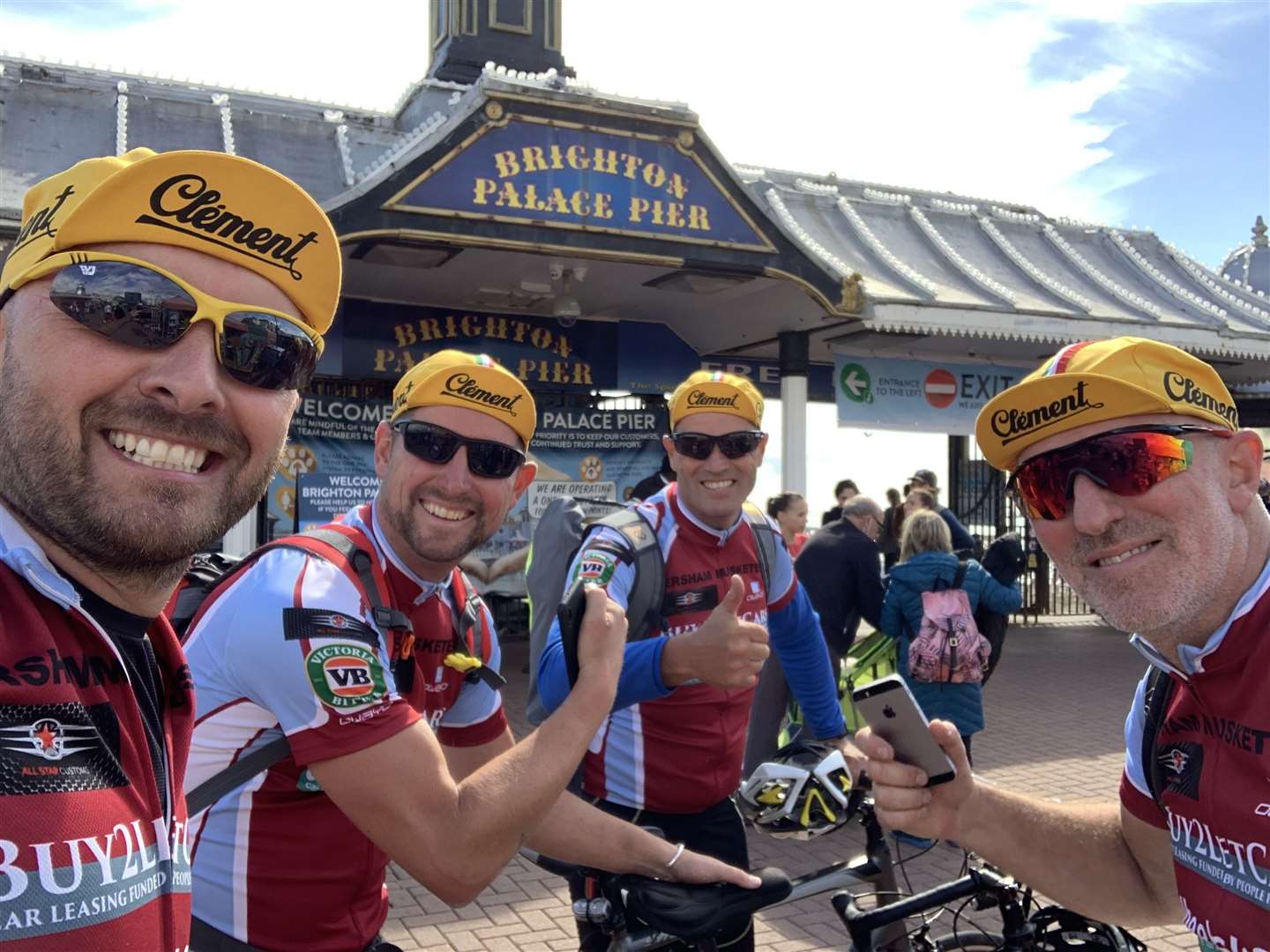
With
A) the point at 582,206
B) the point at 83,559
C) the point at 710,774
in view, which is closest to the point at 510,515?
the point at 582,206

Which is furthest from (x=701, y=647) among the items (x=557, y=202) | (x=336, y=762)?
(x=557, y=202)

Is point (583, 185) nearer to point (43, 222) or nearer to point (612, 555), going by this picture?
point (612, 555)

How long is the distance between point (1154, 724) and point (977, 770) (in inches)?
219

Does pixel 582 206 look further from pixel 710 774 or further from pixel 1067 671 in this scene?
pixel 1067 671

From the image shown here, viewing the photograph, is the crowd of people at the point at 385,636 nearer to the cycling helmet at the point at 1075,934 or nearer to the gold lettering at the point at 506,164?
the cycling helmet at the point at 1075,934

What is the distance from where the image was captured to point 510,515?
10711 mm

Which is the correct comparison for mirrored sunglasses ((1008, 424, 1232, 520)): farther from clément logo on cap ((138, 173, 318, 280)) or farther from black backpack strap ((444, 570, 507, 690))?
clément logo on cap ((138, 173, 318, 280))

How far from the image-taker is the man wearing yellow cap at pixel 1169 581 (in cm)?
166

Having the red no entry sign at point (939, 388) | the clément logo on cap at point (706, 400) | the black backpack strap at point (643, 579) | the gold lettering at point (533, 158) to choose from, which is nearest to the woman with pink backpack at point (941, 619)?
the clément logo on cap at point (706, 400)

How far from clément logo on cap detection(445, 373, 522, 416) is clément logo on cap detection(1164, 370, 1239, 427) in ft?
5.51

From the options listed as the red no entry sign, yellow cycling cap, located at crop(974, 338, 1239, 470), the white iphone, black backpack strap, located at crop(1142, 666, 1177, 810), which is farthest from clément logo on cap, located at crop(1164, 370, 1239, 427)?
the red no entry sign

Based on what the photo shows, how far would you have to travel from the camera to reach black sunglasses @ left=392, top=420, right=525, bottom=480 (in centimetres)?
255

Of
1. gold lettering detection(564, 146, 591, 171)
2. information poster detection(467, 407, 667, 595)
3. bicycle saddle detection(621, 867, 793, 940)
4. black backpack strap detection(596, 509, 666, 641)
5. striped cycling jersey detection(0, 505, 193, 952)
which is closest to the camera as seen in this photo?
striped cycling jersey detection(0, 505, 193, 952)

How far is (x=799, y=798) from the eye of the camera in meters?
2.68
